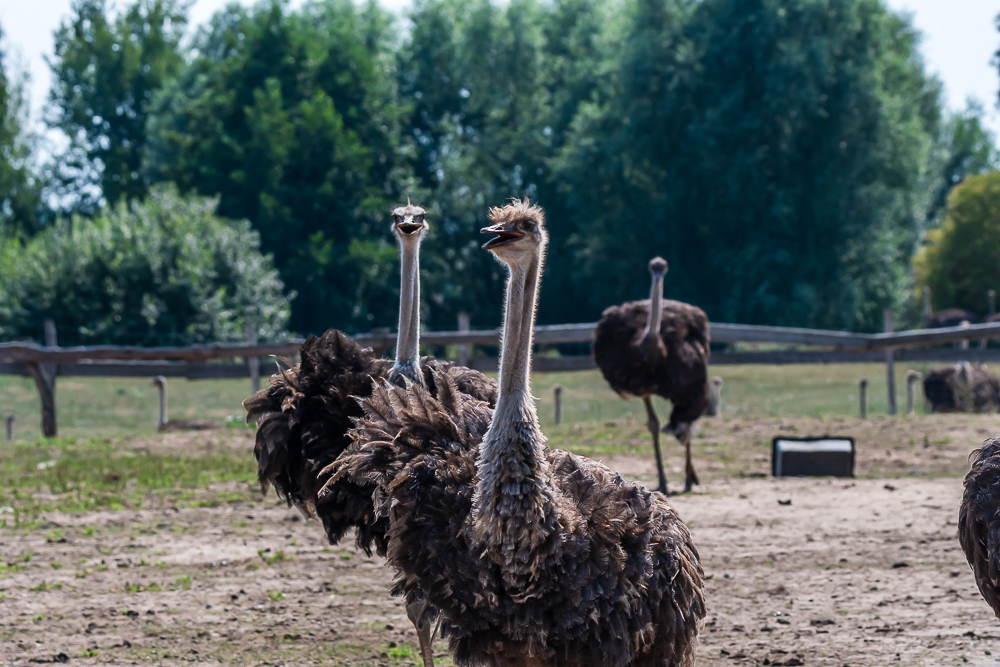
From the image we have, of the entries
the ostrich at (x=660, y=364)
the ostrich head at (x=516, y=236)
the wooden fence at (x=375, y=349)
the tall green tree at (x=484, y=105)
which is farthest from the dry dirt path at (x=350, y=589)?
the tall green tree at (x=484, y=105)

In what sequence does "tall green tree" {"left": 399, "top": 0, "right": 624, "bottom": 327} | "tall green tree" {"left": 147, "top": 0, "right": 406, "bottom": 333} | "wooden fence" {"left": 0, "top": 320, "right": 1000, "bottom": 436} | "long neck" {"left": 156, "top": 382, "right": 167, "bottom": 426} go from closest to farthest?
"wooden fence" {"left": 0, "top": 320, "right": 1000, "bottom": 436} < "long neck" {"left": 156, "top": 382, "right": 167, "bottom": 426} < "tall green tree" {"left": 147, "top": 0, "right": 406, "bottom": 333} < "tall green tree" {"left": 399, "top": 0, "right": 624, "bottom": 327}

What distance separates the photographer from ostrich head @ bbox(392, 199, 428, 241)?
5.43 metres

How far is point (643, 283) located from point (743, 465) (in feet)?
76.1

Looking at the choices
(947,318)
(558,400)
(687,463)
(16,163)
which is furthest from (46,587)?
(16,163)


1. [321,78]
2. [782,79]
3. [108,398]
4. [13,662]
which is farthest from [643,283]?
[13,662]

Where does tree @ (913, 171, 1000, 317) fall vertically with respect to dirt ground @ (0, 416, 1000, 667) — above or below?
above

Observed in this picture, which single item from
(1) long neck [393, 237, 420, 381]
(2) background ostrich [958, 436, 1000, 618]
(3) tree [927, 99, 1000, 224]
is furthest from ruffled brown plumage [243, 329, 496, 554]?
(3) tree [927, 99, 1000, 224]

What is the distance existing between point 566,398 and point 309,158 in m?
15.5

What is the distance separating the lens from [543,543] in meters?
3.45

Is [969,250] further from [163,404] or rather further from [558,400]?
[163,404]

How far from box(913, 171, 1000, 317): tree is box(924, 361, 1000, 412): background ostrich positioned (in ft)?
50.7

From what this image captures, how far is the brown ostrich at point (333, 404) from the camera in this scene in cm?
493

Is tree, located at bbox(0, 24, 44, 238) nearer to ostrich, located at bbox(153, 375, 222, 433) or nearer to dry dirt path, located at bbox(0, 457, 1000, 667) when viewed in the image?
ostrich, located at bbox(153, 375, 222, 433)

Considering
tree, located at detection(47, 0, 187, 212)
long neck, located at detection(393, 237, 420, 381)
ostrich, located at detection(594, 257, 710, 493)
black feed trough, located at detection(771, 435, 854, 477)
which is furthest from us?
tree, located at detection(47, 0, 187, 212)
